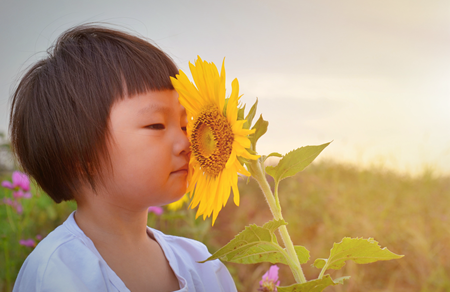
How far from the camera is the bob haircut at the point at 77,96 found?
2.45ft

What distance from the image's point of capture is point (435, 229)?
6.05ft

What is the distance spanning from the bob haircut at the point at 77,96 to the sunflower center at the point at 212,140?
15 cm

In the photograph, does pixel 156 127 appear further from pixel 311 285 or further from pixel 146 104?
pixel 311 285

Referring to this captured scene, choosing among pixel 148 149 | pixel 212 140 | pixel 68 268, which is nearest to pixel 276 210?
pixel 212 140

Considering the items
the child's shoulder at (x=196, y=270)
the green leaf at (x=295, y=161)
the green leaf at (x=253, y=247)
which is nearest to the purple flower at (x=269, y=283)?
the child's shoulder at (x=196, y=270)

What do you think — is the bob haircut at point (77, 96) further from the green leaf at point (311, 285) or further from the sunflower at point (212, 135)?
the green leaf at point (311, 285)

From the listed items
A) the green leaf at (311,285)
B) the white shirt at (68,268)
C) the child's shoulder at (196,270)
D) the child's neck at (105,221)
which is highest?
the green leaf at (311,285)

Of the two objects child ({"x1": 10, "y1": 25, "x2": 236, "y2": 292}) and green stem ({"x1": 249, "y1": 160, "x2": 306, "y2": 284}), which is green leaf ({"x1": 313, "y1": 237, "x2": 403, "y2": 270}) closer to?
green stem ({"x1": 249, "y1": 160, "x2": 306, "y2": 284})

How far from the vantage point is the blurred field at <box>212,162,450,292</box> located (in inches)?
66.4

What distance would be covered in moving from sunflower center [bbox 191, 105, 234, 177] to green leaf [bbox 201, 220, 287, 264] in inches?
5.4

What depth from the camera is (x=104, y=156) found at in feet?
2.41

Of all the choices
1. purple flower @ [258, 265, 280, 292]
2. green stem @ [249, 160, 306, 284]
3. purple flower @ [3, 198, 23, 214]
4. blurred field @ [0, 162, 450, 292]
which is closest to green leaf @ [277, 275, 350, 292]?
green stem @ [249, 160, 306, 284]

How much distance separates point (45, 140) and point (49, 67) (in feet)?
0.58

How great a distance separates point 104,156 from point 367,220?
157 cm
